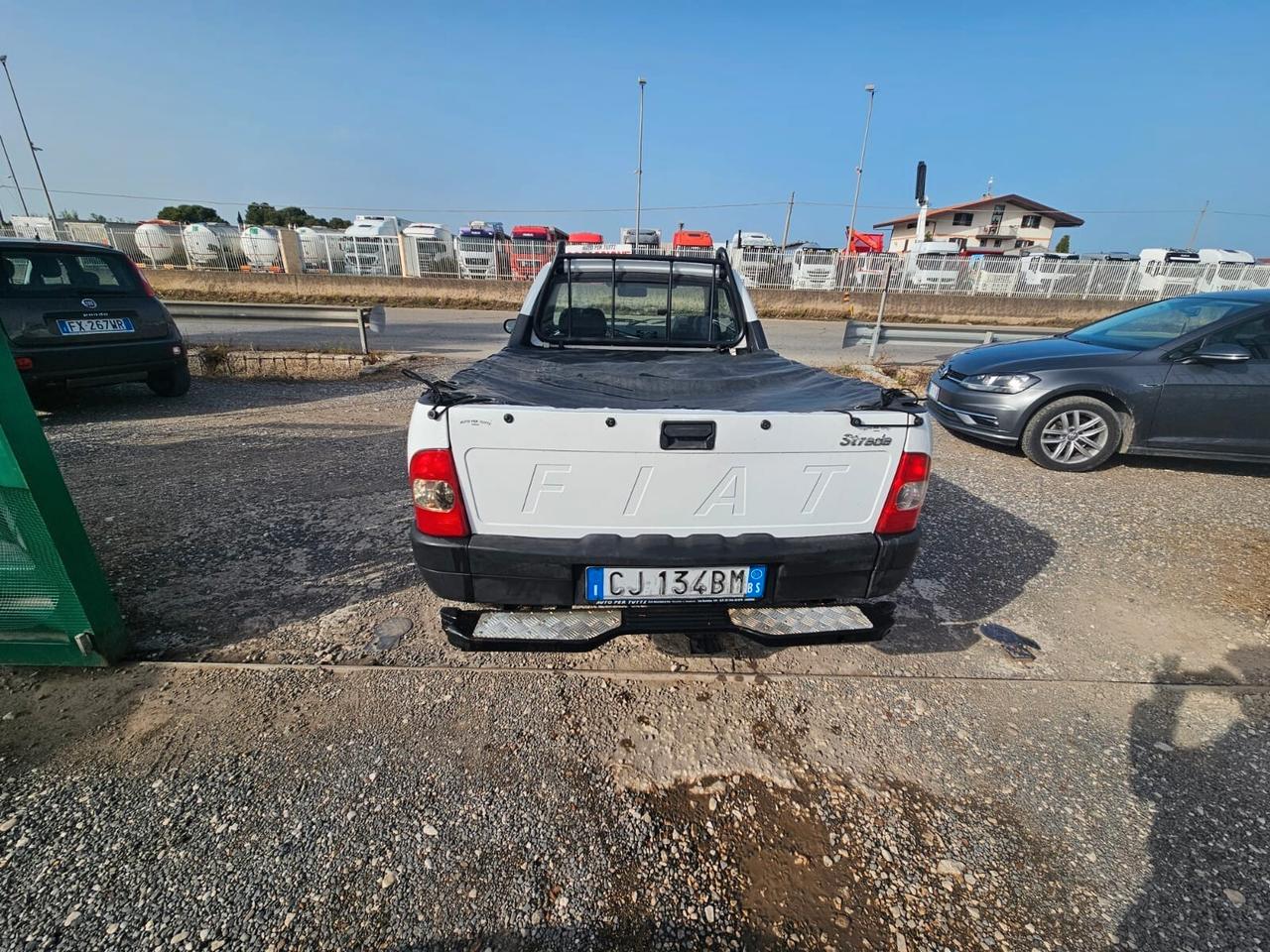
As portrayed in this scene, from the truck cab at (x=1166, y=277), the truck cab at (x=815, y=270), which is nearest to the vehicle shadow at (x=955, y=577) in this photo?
the truck cab at (x=815, y=270)

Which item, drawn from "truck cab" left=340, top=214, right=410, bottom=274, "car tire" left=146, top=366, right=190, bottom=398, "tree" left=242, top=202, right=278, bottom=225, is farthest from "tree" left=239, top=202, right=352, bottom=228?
"car tire" left=146, top=366, right=190, bottom=398

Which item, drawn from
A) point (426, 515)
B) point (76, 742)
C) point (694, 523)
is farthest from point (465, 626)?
point (76, 742)

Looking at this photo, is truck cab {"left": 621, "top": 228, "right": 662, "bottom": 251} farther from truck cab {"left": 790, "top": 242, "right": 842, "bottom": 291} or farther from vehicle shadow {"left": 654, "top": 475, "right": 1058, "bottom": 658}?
vehicle shadow {"left": 654, "top": 475, "right": 1058, "bottom": 658}

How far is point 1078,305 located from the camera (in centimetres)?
2141

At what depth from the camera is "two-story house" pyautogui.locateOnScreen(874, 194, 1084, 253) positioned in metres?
52.8

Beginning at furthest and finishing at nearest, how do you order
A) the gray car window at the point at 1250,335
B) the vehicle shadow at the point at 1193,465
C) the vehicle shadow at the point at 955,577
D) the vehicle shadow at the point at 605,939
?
the vehicle shadow at the point at 1193,465
the gray car window at the point at 1250,335
the vehicle shadow at the point at 955,577
the vehicle shadow at the point at 605,939

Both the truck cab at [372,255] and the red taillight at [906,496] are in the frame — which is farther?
the truck cab at [372,255]

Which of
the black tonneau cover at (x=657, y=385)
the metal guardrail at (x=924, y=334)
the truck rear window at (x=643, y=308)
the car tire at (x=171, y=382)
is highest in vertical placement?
the truck rear window at (x=643, y=308)

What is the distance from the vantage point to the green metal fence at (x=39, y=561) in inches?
84.0

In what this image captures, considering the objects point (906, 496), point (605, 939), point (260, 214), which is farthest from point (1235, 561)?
point (260, 214)

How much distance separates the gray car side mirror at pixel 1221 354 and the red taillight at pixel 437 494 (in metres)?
6.09

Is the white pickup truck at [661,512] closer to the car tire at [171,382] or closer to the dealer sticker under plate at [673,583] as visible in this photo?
the dealer sticker under plate at [673,583]

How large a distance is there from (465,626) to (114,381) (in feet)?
21.0

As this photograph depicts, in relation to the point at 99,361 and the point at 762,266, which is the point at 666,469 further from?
the point at 762,266
